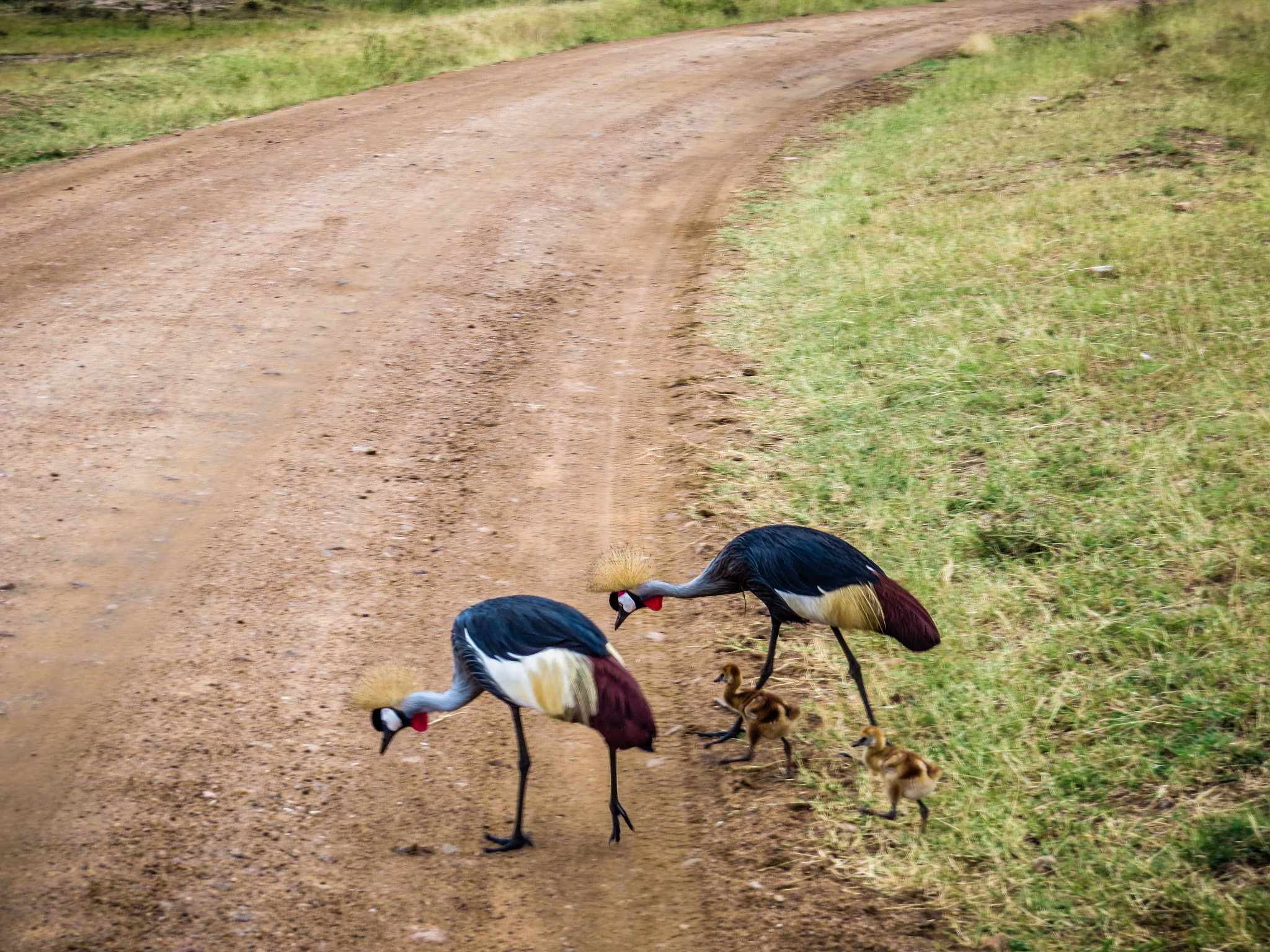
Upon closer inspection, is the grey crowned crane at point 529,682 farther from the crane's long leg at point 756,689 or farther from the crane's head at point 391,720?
the crane's long leg at point 756,689

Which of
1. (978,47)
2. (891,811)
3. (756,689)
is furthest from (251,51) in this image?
(891,811)

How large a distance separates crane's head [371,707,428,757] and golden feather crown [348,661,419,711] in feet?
0.08

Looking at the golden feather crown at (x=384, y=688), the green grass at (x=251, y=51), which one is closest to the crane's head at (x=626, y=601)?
the golden feather crown at (x=384, y=688)

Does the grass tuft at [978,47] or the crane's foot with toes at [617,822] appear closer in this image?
the crane's foot with toes at [617,822]

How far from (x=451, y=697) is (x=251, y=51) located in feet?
53.0

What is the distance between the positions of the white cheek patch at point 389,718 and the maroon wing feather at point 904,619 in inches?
76.8

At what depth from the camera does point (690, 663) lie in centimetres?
544

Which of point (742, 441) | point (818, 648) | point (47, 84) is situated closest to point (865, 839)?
point (818, 648)

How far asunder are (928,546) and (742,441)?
1669 mm

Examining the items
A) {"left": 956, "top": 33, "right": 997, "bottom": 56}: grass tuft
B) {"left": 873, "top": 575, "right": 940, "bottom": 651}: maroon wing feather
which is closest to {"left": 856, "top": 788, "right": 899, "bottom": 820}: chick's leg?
{"left": 873, "top": 575, "right": 940, "bottom": 651}: maroon wing feather

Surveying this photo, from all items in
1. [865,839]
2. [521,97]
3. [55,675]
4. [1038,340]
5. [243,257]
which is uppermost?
[521,97]

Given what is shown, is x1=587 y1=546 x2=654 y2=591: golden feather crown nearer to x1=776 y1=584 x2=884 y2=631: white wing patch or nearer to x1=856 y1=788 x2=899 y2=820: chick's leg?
x1=776 y1=584 x2=884 y2=631: white wing patch

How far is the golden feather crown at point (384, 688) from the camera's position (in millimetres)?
4254

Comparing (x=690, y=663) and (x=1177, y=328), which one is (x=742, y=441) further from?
(x=1177, y=328)
